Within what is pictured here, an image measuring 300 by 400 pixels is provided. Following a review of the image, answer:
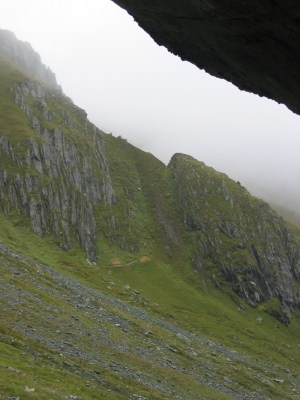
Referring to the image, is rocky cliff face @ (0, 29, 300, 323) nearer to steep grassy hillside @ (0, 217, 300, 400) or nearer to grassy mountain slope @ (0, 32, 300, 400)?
grassy mountain slope @ (0, 32, 300, 400)

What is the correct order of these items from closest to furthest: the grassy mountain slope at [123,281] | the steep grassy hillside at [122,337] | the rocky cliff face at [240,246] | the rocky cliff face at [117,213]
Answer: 1. the steep grassy hillside at [122,337]
2. the grassy mountain slope at [123,281]
3. the rocky cliff face at [117,213]
4. the rocky cliff face at [240,246]

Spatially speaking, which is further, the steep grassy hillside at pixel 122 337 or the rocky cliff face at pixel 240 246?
the rocky cliff face at pixel 240 246

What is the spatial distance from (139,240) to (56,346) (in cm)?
11665

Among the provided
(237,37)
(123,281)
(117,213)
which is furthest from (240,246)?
(237,37)

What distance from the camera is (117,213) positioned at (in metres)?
172

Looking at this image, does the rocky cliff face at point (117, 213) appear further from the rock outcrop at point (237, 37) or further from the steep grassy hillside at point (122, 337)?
the rock outcrop at point (237, 37)

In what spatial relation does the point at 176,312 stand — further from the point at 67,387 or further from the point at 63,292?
the point at 67,387

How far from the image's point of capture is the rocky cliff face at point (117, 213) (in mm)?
142625

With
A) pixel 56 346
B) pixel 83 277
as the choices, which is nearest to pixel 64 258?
pixel 83 277

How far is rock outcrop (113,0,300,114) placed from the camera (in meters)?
10.8

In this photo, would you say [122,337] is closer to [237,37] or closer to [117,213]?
[237,37]

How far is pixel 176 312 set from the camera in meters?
117

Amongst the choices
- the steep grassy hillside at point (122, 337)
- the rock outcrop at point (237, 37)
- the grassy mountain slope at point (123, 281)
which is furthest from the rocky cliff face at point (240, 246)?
the rock outcrop at point (237, 37)

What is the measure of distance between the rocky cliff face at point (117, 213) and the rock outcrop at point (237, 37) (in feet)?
398
